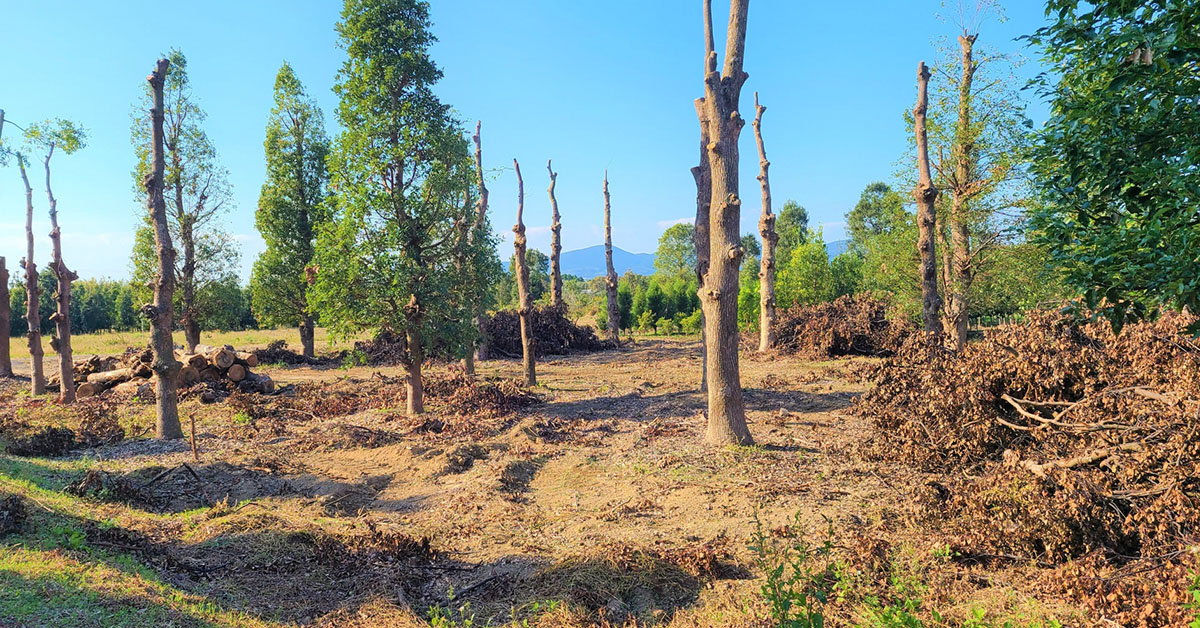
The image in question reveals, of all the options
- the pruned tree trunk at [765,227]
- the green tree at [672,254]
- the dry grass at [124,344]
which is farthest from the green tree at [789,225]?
the dry grass at [124,344]

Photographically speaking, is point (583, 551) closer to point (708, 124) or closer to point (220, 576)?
point (220, 576)

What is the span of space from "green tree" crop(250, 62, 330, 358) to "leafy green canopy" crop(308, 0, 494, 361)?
10.2m

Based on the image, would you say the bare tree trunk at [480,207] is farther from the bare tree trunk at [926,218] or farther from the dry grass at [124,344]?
the bare tree trunk at [926,218]

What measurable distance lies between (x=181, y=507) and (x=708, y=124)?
26.6ft

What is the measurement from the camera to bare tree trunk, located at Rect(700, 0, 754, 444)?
8.55 meters

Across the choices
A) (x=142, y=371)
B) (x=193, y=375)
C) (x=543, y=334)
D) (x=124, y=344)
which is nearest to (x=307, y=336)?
(x=142, y=371)

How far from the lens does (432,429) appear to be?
10906 mm

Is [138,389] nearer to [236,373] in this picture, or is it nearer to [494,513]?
[236,373]

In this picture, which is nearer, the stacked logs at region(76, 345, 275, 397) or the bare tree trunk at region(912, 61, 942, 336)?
the bare tree trunk at region(912, 61, 942, 336)

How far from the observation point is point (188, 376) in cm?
1461

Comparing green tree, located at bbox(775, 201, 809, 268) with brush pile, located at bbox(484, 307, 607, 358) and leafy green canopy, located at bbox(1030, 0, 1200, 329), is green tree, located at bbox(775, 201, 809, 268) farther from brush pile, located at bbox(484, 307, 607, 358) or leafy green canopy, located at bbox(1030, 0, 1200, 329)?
leafy green canopy, located at bbox(1030, 0, 1200, 329)

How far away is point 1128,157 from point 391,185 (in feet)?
33.9

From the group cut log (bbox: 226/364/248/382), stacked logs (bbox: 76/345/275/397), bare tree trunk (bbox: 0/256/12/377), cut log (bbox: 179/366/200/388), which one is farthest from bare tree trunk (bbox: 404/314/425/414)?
bare tree trunk (bbox: 0/256/12/377)

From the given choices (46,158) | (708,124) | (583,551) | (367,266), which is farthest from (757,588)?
(46,158)
